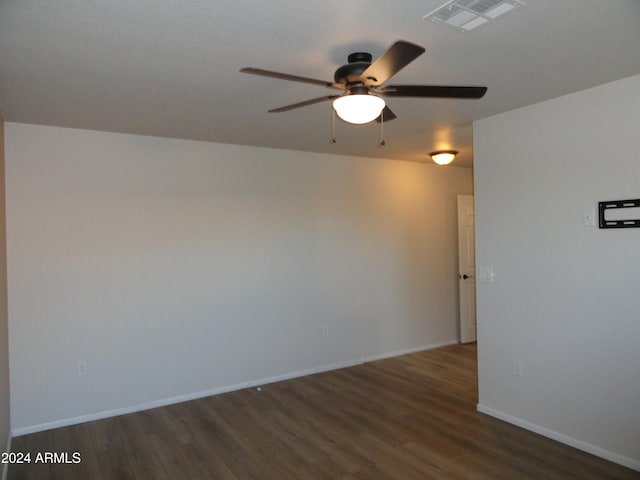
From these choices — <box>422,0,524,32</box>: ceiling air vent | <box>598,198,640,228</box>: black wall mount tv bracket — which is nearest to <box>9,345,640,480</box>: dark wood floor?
<box>598,198,640,228</box>: black wall mount tv bracket

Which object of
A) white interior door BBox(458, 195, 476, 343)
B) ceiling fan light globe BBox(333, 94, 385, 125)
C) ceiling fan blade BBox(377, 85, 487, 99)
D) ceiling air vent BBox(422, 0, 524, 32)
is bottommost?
white interior door BBox(458, 195, 476, 343)

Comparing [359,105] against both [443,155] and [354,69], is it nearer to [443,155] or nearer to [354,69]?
[354,69]

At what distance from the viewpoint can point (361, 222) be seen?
205 inches

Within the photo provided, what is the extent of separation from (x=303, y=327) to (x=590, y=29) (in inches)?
144

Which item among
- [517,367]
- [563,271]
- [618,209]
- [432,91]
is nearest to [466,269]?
[517,367]

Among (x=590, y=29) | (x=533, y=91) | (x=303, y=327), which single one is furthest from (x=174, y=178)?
(x=590, y=29)

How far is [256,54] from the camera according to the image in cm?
228

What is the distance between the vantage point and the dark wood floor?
2799 millimetres

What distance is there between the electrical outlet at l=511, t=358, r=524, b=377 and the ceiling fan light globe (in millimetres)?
2406

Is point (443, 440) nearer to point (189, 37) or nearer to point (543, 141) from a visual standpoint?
point (543, 141)

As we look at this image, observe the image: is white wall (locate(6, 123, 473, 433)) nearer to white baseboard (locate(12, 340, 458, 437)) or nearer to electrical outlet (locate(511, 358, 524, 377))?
white baseboard (locate(12, 340, 458, 437))

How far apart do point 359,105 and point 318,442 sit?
241 centimetres

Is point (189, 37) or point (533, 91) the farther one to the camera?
point (533, 91)

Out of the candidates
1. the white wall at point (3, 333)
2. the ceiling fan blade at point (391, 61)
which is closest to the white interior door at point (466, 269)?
the ceiling fan blade at point (391, 61)
